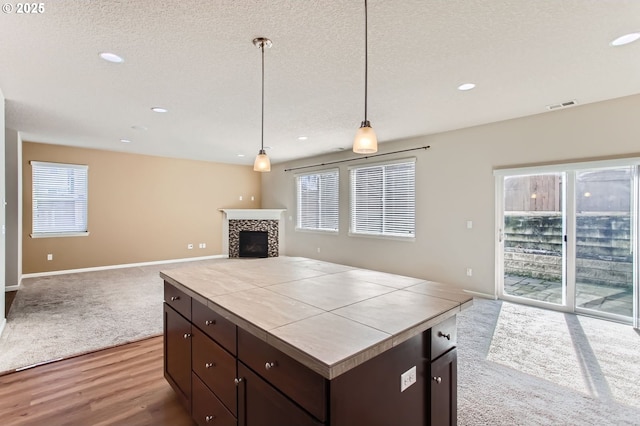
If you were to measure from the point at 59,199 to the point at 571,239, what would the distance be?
8.82 m

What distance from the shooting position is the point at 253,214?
335 inches

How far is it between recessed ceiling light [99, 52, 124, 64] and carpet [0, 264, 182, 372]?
106 inches

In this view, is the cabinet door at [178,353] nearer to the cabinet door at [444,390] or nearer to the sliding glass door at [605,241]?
the cabinet door at [444,390]

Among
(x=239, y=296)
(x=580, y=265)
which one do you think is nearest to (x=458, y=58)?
(x=239, y=296)

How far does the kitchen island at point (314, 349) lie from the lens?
107cm

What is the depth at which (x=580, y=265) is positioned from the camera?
13.0 ft

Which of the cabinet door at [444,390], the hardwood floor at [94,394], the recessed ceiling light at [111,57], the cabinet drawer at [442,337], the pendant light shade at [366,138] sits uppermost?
the recessed ceiling light at [111,57]

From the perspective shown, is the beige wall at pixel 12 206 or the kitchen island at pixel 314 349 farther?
the beige wall at pixel 12 206

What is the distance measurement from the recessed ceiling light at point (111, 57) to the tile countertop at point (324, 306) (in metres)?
1.87

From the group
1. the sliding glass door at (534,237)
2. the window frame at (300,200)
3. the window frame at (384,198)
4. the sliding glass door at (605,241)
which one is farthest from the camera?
the window frame at (300,200)

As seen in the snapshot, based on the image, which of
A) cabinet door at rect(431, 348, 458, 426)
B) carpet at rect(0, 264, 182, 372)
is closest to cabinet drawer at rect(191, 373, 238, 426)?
cabinet door at rect(431, 348, 458, 426)

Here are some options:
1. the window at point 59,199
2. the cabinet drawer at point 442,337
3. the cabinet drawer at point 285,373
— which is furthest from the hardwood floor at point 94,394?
the window at point 59,199

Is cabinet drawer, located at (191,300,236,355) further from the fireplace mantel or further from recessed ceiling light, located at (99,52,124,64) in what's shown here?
the fireplace mantel

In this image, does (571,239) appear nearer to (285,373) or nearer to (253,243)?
(285,373)
